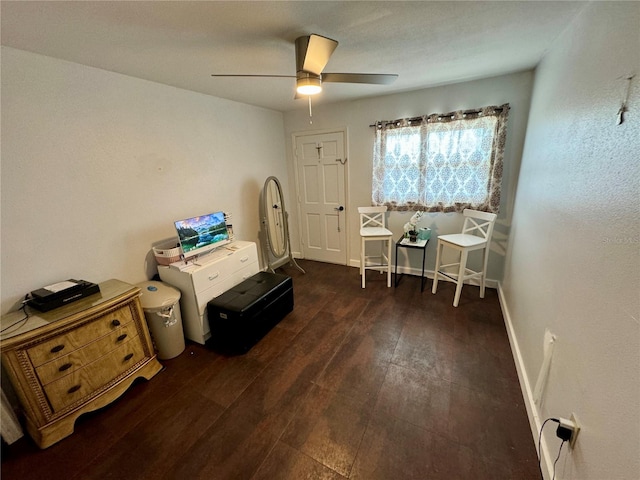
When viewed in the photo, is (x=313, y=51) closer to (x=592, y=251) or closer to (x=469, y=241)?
(x=592, y=251)

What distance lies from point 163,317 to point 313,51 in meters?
2.21

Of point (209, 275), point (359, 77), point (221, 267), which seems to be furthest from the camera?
point (221, 267)

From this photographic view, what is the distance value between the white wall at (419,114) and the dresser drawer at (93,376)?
2843 millimetres

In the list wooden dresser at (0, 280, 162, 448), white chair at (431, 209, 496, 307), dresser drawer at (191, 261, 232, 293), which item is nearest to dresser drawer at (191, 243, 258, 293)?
dresser drawer at (191, 261, 232, 293)

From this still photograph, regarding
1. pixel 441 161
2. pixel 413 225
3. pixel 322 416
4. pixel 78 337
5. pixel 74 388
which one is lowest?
pixel 322 416

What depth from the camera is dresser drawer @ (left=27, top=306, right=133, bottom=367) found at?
147 cm

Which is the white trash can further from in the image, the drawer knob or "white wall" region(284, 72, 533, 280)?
"white wall" region(284, 72, 533, 280)

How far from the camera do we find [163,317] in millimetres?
2068

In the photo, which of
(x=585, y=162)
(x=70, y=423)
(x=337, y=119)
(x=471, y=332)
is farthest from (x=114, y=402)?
(x=337, y=119)

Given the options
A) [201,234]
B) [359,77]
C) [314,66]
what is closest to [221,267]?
[201,234]

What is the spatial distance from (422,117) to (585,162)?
6.91 ft

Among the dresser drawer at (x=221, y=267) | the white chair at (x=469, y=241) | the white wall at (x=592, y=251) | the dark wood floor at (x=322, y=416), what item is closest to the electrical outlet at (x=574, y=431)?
the white wall at (x=592, y=251)

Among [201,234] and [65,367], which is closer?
[65,367]

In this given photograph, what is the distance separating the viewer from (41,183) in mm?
1738
